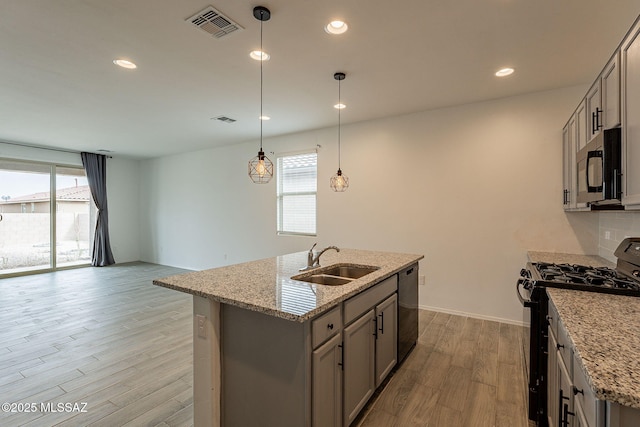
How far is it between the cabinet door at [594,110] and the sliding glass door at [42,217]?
9163 millimetres

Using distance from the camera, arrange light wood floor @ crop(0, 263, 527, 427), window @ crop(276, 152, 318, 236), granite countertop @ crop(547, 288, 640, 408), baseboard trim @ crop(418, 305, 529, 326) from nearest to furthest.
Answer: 1. granite countertop @ crop(547, 288, 640, 408)
2. light wood floor @ crop(0, 263, 527, 427)
3. baseboard trim @ crop(418, 305, 529, 326)
4. window @ crop(276, 152, 318, 236)

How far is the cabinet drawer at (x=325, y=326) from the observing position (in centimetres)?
155

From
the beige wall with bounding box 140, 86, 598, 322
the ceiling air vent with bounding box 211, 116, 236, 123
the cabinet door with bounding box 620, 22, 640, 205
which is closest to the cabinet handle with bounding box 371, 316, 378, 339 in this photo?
the cabinet door with bounding box 620, 22, 640, 205

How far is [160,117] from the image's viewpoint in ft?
14.7

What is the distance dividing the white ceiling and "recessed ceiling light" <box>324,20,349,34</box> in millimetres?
51

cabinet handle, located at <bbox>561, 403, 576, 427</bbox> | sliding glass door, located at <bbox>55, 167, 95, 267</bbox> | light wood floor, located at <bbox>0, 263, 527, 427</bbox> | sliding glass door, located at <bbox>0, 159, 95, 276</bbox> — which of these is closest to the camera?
cabinet handle, located at <bbox>561, 403, 576, 427</bbox>

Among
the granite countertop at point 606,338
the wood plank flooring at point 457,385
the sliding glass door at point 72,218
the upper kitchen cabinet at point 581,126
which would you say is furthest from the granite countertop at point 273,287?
the sliding glass door at point 72,218

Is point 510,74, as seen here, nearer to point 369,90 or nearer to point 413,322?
point 369,90

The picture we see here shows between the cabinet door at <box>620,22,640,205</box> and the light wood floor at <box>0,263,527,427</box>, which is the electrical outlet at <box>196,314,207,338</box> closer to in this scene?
the light wood floor at <box>0,263,527,427</box>

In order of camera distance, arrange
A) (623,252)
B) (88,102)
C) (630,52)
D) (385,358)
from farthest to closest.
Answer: (88,102) < (385,358) < (623,252) < (630,52)

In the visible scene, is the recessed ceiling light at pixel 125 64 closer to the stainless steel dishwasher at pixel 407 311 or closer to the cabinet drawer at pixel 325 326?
the cabinet drawer at pixel 325 326

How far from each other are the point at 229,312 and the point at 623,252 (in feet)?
8.96

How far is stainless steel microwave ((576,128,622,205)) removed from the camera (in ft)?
5.41

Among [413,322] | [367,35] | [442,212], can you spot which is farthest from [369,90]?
[413,322]
